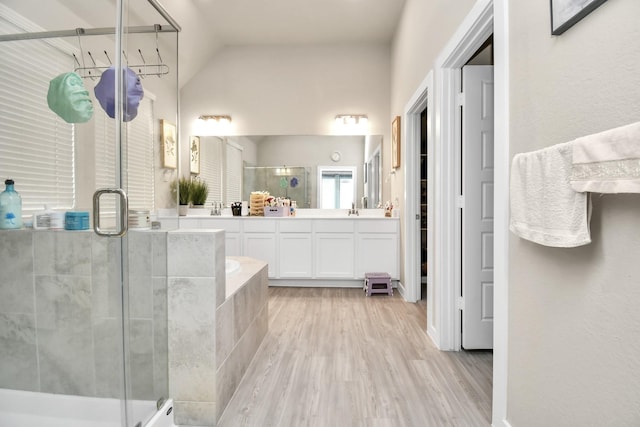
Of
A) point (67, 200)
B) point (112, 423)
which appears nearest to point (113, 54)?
point (67, 200)

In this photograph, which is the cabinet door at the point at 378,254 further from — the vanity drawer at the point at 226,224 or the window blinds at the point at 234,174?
the window blinds at the point at 234,174

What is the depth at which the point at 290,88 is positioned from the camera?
15.0ft

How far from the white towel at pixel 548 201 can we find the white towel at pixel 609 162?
1.9 inches

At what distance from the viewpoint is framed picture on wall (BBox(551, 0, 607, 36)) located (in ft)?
3.09

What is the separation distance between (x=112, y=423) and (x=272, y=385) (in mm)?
794

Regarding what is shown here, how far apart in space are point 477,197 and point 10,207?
7.95 ft

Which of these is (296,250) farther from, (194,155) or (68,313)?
(68,313)

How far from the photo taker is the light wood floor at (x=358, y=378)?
5.26 ft

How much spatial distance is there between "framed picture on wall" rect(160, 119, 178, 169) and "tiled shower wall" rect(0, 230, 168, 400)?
1.33ft

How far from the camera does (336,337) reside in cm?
256

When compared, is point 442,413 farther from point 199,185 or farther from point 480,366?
point 199,185

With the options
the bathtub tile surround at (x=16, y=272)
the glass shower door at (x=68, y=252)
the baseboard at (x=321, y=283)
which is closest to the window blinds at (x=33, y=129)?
the glass shower door at (x=68, y=252)

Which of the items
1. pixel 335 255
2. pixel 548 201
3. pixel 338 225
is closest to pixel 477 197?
pixel 548 201

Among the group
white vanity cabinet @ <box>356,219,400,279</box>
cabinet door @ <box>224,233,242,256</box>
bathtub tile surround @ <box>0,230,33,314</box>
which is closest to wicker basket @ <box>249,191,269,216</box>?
cabinet door @ <box>224,233,242,256</box>
